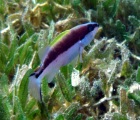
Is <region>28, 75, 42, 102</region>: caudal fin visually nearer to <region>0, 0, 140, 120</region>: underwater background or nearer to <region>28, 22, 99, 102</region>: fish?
<region>28, 22, 99, 102</region>: fish

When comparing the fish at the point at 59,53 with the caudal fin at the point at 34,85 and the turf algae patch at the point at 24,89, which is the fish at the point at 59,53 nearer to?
the caudal fin at the point at 34,85

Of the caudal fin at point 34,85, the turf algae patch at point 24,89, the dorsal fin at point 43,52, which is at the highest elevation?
the dorsal fin at point 43,52

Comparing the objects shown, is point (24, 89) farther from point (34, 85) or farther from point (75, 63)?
point (75, 63)

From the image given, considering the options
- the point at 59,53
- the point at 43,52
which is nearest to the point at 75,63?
the point at 59,53

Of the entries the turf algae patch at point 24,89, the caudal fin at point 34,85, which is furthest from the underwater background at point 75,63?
the caudal fin at point 34,85

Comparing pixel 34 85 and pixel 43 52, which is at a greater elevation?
pixel 43 52

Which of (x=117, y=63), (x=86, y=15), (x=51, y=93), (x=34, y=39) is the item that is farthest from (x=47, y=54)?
(x=86, y=15)

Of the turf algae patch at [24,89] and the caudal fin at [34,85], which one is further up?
the turf algae patch at [24,89]
